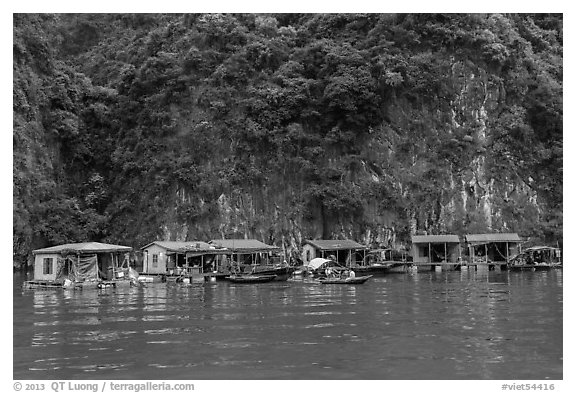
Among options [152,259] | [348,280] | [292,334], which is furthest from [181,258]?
[292,334]

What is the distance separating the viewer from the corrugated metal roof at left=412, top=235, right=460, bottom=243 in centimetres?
5100

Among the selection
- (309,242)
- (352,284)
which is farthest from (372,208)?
(352,284)

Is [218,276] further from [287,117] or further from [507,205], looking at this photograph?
[507,205]

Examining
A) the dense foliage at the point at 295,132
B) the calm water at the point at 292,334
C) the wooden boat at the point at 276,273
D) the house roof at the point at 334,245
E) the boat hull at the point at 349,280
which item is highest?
the dense foliage at the point at 295,132

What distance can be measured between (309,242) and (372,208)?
8410 millimetres

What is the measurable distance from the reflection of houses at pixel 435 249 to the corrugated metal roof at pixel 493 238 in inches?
48.2

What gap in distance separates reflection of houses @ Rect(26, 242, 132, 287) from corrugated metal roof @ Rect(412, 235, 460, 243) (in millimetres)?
24375

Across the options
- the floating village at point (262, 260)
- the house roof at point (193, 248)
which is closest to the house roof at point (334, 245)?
the floating village at point (262, 260)

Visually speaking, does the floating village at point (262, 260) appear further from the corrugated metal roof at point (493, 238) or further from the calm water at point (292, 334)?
the calm water at point (292, 334)

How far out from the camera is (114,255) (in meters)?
39.1

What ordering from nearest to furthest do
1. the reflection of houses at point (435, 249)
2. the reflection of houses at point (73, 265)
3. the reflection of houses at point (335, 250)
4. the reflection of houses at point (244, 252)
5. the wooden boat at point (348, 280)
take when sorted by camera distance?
the reflection of houses at point (73, 265), the wooden boat at point (348, 280), the reflection of houses at point (244, 252), the reflection of houses at point (335, 250), the reflection of houses at point (435, 249)

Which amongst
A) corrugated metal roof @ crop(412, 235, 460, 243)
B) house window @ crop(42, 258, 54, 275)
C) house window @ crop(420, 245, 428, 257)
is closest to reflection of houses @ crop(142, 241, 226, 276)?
house window @ crop(42, 258, 54, 275)

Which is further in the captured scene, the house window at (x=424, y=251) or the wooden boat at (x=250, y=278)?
the house window at (x=424, y=251)

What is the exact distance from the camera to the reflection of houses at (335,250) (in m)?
48.7
